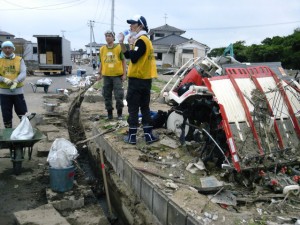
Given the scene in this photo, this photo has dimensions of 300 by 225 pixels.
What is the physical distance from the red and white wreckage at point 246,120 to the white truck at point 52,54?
969 inches

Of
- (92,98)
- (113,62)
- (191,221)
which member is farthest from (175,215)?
(92,98)

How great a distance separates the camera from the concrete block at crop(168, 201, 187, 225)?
3.10 metres

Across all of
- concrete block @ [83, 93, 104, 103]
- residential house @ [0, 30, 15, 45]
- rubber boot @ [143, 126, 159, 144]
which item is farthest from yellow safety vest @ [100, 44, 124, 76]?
residential house @ [0, 30, 15, 45]

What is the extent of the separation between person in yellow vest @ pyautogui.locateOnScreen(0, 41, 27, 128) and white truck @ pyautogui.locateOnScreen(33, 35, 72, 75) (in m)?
22.1

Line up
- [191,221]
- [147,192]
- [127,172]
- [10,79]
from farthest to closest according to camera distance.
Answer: [10,79] → [127,172] → [147,192] → [191,221]

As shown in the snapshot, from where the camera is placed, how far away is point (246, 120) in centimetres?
436

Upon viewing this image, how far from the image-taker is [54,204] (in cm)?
402

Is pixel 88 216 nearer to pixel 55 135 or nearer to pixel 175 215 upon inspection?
pixel 175 215

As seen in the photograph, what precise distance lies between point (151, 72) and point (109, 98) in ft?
6.70

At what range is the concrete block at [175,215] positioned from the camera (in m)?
3.10

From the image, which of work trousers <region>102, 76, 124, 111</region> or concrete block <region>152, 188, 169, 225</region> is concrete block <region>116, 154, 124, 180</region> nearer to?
concrete block <region>152, 188, 169, 225</region>

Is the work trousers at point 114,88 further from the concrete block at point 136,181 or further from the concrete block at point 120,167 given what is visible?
the concrete block at point 136,181

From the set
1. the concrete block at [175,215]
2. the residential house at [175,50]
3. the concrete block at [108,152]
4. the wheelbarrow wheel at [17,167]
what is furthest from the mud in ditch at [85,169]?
the residential house at [175,50]

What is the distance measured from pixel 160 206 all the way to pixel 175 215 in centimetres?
38
